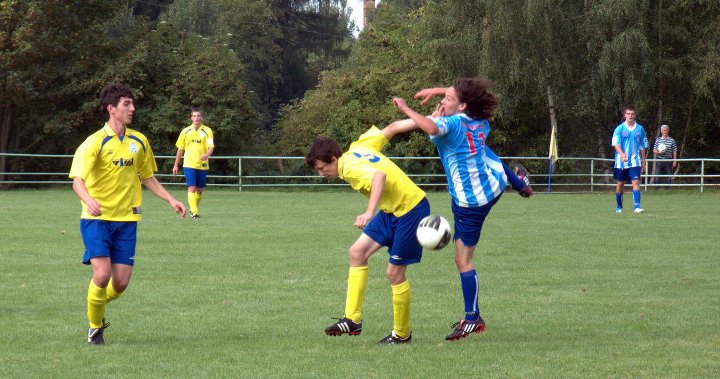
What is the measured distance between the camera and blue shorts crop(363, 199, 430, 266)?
7418 millimetres

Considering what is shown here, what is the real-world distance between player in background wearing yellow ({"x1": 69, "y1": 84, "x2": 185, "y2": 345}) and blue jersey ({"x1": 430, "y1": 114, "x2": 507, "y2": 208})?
227 centimetres

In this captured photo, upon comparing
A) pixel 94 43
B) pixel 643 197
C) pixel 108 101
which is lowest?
pixel 643 197

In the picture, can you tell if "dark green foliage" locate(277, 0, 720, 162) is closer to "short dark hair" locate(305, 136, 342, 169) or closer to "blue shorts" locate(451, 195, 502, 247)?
"blue shorts" locate(451, 195, 502, 247)

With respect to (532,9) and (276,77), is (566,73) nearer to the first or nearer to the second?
(532,9)

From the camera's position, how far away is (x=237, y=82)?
130ft

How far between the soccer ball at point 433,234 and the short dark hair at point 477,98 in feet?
2.97

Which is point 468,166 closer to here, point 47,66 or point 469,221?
Answer: point 469,221

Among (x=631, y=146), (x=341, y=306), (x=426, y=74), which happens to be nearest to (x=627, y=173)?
(x=631, y=146)

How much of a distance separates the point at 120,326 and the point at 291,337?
58.2 inches

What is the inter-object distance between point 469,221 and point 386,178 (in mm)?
798

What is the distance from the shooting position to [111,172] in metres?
7.63

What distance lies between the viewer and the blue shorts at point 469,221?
25.3 feet

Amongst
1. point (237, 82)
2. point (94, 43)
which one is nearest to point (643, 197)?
point (237, 82)

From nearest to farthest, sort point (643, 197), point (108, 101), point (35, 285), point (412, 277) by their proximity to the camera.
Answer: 1. point (108, 101)
2. point (35, 285)
3. point (412, 277)
4. point (643, 197)
